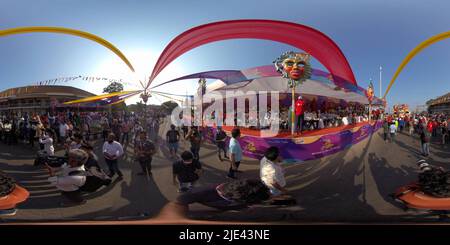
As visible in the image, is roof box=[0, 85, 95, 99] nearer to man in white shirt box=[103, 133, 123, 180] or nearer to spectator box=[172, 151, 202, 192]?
man in white shirt box=[103, 133, 123, 180]

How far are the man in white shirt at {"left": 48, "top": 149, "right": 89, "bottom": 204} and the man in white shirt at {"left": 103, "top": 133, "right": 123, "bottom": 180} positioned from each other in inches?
5.7

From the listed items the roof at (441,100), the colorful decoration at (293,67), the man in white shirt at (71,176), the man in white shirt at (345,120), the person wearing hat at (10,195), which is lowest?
the person wearing hat at (10,195)

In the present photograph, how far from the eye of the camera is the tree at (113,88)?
1.57 metres

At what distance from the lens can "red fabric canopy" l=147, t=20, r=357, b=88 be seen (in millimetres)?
1575

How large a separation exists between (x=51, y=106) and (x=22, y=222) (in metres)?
0.97

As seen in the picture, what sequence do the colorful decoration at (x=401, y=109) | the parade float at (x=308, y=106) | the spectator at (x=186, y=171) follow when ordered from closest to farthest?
the parade float at (x=308, y=106)
the spectator at (x=186, y=171)
the colorful decoration at (x=401, y=109)

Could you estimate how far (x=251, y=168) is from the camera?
65.1 inches

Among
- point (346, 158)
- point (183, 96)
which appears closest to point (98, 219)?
point (183, 96)

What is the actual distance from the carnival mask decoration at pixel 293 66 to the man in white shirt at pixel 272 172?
543 millimetres

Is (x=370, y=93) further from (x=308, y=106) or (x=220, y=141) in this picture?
(x=220, y=141)

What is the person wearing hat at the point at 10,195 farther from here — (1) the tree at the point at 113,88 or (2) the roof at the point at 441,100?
(2) the roof at the point at 441,100

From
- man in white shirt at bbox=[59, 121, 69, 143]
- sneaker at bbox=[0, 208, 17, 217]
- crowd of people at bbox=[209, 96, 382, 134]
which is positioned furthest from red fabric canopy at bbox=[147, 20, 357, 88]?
sneaker at bbox=[0, 208, 17, 217]

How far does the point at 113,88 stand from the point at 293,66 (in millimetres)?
1379

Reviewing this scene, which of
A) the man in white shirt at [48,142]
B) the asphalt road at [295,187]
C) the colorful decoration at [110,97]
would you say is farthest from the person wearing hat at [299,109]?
the man in white shirt at [48,142]
